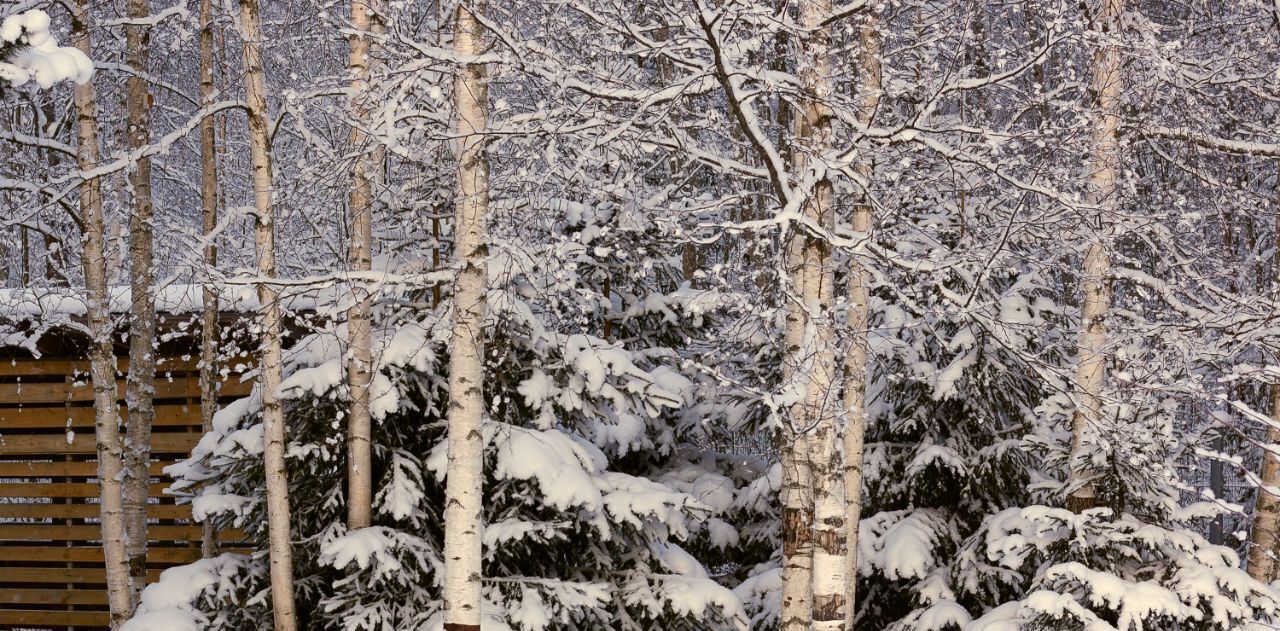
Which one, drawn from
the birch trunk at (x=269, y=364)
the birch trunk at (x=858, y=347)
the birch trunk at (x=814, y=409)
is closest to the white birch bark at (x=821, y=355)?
the birch trunk at (x=814, y=409)

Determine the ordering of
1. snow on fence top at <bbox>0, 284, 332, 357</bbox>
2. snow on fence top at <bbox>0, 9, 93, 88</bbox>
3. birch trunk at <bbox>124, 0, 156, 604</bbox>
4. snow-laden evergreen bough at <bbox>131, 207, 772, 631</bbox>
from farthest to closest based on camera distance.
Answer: snow on fence top at <bbox>0, 284, 332, 357</bbox> < birch trunk at <bbox>124, 0, 156, 604</bbox> < snow-laden evergreen bough at <bbox>131, 207, 772, 631</bbox> < snow on fence top at <bbox>0, 9, 93, 88</bbox>

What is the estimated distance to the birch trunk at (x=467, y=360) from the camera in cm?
543

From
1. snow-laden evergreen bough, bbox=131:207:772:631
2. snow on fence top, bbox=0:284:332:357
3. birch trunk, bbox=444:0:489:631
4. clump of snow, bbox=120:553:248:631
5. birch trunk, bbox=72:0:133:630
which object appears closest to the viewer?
birch trunk, bbox=444:0:489:631

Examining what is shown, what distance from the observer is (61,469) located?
980cm

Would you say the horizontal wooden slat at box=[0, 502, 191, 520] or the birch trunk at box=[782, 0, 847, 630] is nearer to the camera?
the birch trunk at box=[782, 0, 847, 630]

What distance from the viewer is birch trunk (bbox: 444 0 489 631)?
543 cm

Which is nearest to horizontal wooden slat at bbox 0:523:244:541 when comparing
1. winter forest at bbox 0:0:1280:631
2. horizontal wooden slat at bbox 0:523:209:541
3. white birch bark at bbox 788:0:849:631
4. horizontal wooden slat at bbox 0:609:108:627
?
horizontal wooden slat at bbox 0:523:209:541

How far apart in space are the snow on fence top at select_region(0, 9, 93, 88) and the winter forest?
6.38ft

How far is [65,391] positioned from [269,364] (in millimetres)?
4474

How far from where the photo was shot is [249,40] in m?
6.49

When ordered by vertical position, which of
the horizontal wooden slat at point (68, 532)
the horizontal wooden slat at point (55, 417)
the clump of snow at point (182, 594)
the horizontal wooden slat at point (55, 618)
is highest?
the horizontal wooden slat at point (55, 417)

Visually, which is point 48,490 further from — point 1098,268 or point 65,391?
point 1098,268

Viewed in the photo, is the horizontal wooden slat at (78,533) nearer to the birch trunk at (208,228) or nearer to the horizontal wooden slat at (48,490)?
the horizontal wooden slat at (48,490)

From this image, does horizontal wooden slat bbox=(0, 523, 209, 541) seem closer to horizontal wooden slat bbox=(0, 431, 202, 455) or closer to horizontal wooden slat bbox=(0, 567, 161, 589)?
horizontal wooden slat bbox=(0, 567, 161, 589)
